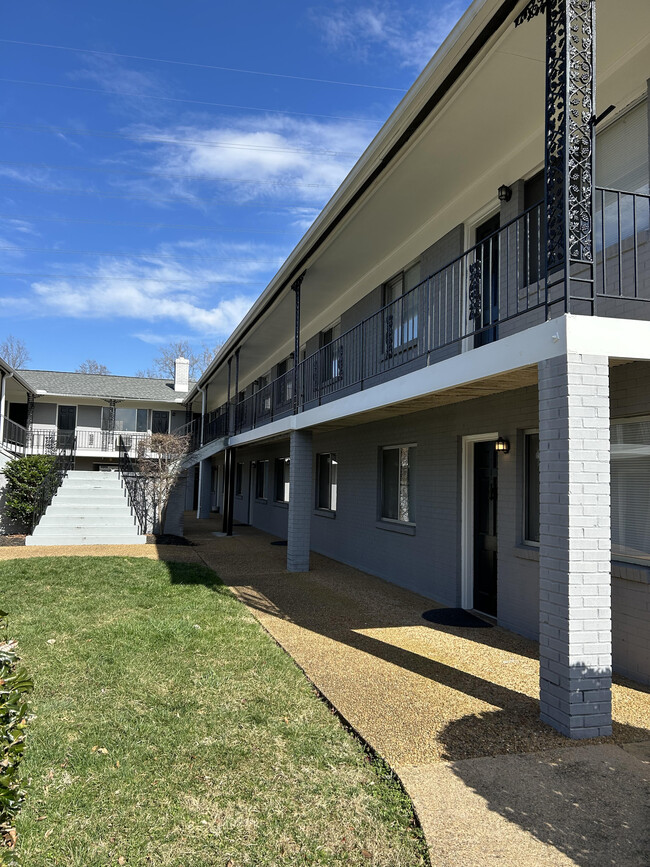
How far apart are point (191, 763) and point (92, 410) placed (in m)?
29.1

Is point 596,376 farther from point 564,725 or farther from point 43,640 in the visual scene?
point 43,640

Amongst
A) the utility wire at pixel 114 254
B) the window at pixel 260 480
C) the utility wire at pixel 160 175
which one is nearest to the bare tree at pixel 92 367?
the utility wire at pixel 114 254

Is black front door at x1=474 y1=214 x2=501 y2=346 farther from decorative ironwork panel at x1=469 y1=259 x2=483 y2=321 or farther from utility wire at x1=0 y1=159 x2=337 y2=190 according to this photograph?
utility wire at x1=0 y1=159 x2=337 y2=190

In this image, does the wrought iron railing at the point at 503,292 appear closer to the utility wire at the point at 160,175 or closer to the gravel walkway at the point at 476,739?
the gravel walkway at the point at 476,739

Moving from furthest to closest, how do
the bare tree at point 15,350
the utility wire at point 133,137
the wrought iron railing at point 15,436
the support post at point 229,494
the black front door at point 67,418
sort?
the bare tree at point 15,350, the black front door at point 67,418, the wrought iron railing at point 15,436, the utility wire at point 133,137, the support post at point 229,494

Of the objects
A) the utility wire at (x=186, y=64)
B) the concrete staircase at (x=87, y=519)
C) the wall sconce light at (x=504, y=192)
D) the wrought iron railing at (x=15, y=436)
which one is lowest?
the concrete staircase at (x=87, y=519)

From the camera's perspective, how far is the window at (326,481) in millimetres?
14438

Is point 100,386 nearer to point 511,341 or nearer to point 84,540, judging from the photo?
point 84,540

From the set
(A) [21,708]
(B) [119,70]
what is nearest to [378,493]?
(A) [21,708]

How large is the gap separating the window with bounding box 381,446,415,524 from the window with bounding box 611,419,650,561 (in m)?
4.51

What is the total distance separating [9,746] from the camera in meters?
2.60

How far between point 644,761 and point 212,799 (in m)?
2.74

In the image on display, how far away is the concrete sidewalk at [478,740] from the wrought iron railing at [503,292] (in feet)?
10.3

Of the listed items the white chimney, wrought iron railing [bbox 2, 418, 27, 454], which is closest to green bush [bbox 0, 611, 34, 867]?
wrought iron railing [bbox 2, 418, 27, 454]
